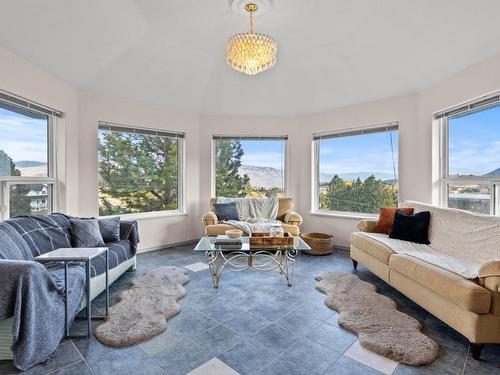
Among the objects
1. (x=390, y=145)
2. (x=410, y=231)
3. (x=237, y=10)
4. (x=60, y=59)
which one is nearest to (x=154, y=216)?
(x=60, y=59)

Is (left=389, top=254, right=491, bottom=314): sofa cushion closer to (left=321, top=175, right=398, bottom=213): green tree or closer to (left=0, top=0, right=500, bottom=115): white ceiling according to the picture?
(left=321, top=175, right=398, bottom=213): green tree

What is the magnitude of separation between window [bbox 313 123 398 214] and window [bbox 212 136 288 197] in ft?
2.27

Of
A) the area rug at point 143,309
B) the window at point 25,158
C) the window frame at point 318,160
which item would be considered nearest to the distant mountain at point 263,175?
the window frame at point 318,160

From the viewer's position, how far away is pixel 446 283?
6.27ft

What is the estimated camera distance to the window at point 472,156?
9.46 ft

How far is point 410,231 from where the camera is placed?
3.02 metres

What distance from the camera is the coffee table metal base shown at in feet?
9.57

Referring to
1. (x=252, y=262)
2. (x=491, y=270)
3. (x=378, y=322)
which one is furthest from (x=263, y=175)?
(x=491, y=270)

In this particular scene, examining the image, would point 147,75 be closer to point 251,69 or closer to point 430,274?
point 251,69

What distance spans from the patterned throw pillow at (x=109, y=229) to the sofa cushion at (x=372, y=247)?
9.32 ft

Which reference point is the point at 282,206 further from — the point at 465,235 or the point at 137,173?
the point at 465,235

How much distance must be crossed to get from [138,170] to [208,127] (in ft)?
4.66

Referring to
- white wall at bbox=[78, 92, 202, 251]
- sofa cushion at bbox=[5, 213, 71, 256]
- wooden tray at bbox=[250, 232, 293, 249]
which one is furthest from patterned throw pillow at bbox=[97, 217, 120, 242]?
Result: wooden tray at bbox=[250, 232, 293, 249]

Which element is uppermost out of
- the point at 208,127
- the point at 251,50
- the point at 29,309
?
the point at 251,50
